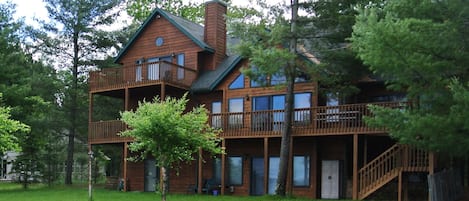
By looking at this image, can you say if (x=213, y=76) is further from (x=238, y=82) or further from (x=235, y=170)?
(x=235, y=170)

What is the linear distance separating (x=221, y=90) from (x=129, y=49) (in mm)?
6369

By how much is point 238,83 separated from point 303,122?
181 inches

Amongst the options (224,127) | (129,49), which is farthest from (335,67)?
(129,49)

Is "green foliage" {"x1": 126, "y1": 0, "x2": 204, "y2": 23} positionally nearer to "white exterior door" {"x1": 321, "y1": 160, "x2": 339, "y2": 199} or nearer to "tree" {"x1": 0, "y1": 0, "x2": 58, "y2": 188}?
"tree" {"x1": 0, "y1": 0, "x2": 58, "y2": 188}

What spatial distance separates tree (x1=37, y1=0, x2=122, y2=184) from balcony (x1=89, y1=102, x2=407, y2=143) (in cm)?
1261

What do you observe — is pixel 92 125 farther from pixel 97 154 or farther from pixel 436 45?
pixel 436 45

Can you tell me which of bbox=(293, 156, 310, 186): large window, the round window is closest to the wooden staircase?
bbox=(293, 156, 310, 186): large window

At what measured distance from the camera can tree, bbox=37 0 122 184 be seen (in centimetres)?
3703

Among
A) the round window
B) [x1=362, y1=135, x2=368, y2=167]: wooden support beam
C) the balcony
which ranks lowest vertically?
[x1=362, y1=135, x2=368, y2=167]: wooden support beam

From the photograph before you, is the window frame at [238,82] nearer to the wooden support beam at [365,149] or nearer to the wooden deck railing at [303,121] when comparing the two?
the wooden deck railing at [303,121]

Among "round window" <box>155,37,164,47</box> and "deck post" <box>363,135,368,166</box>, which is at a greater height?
"round window" <box>155,37,164,47</box>

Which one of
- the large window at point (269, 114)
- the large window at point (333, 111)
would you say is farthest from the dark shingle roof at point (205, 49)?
the large window at point (333, 111)

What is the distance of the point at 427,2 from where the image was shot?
16.1m

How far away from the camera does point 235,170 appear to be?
92.8 ft
